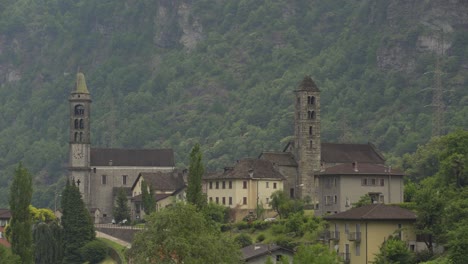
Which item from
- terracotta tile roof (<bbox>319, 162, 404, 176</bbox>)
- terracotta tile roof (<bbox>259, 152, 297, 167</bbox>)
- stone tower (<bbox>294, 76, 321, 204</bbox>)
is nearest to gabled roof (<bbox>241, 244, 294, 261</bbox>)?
terracotta tile roof (<bbox>319, 162, 404, 176</bbox>)

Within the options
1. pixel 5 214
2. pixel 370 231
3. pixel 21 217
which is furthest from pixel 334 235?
pixel 5 214

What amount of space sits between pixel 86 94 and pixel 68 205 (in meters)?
43.9

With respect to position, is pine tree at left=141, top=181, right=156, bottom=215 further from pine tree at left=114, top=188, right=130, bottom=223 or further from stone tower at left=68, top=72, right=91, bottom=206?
stone tower at left=68, top=72, right=91, bottom=206

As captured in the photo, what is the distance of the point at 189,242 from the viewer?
104375 millimetres

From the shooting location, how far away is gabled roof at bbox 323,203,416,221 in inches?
4491

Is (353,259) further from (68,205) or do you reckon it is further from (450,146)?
(68,205)

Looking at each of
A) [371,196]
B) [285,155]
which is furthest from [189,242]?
[285,155]

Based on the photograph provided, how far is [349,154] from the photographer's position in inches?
6658

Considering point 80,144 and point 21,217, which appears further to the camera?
point 80,144

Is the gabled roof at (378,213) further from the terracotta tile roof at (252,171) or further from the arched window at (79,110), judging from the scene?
the arched window at (79,110)

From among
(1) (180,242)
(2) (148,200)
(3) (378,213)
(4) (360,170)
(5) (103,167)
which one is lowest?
(1) (180,242)

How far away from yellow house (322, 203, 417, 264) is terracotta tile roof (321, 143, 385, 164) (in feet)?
164

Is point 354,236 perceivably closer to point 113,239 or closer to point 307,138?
point 113,239

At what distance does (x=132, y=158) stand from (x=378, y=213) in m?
82.7
